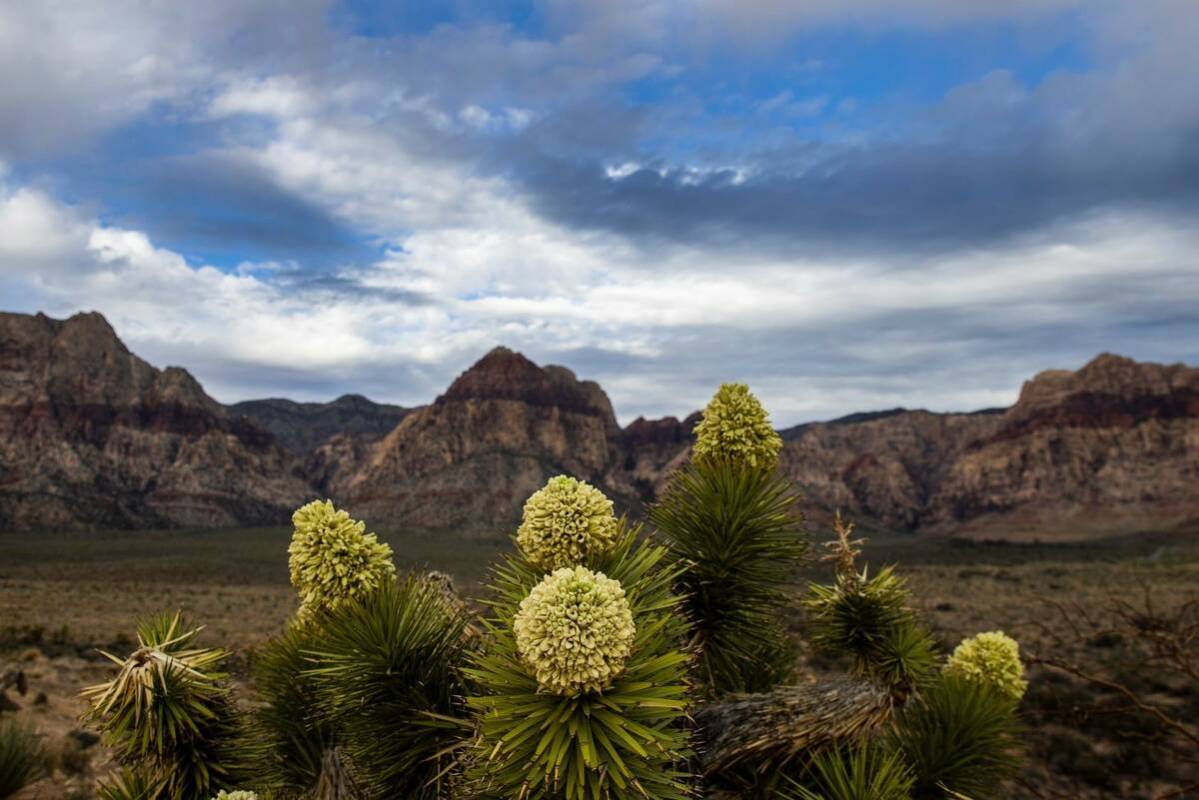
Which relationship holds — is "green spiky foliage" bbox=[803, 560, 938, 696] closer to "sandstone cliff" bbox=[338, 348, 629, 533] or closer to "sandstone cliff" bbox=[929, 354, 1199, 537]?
"sandstone cliff" bbox=[338, 348, 629, 533]

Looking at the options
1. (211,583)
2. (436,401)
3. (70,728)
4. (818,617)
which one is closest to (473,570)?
(211,583)

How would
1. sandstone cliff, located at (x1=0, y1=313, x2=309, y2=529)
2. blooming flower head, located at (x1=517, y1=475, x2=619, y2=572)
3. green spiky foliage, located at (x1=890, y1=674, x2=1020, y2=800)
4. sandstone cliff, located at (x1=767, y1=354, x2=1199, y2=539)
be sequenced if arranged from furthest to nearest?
1. sandstone cliff, located at (x1=767, y1=354, x2=1199, y2=539)
2. sandstone cliff, located at (x1=0, y1=313, x2=309, y2=529)
3. green spiky foliage, located at (x1=890, y1=674, x2=1020, y2=800)
4. blooming flower head, located at (x1=517, y1=475, x2=619, y2=572)

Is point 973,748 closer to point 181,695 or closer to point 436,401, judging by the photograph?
point 181,695

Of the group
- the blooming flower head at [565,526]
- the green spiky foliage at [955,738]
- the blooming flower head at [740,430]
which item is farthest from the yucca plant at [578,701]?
the green spiky foliage at [955,738]

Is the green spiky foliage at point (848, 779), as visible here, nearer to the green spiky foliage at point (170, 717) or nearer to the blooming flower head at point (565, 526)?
the blooming flower head at point (565, 526)

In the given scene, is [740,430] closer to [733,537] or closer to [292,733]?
[733,537]

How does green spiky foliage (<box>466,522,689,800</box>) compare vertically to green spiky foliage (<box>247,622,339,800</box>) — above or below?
above

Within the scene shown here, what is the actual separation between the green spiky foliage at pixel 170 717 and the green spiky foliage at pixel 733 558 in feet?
8.62

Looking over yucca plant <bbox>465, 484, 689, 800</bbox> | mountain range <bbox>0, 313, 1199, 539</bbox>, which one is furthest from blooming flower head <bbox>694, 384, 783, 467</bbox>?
mountain range <bbox>0, 313, 1199, 539</bbox>

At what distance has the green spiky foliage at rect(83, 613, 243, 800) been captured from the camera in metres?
3.72

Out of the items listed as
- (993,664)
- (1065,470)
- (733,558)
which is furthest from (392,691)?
(1065,470)

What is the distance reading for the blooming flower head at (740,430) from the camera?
4184 mm

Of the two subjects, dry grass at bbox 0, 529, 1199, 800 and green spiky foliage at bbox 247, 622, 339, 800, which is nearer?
green spiky foliage at bbox 247, 622, 339, 800

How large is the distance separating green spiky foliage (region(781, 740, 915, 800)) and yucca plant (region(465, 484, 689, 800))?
1.04m
